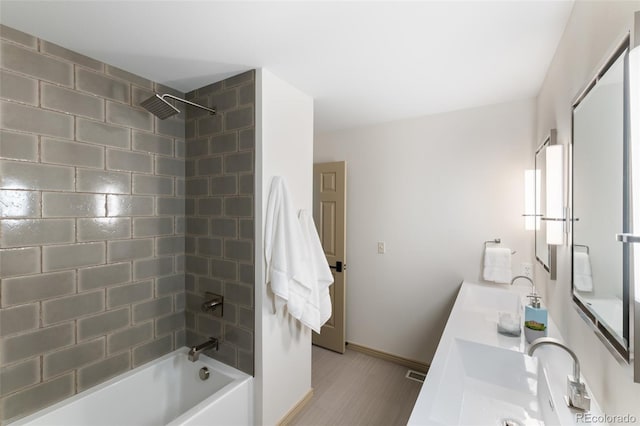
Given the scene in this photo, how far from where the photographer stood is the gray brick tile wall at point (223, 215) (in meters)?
1.80

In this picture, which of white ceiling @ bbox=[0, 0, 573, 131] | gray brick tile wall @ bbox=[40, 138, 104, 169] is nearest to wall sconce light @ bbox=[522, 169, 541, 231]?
white ceiling @ bbox=[0, 0, 573, 131]

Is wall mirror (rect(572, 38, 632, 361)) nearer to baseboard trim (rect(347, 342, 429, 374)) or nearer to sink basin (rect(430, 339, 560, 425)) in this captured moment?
sink basin (rect(430, 339, 560, 425))

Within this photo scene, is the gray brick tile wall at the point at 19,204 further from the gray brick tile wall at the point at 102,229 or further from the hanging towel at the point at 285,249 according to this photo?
the hanging towel at the point at 285,249

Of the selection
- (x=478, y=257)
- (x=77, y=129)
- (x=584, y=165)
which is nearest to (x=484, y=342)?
(x=584, y=165)

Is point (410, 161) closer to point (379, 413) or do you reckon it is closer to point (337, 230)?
point (337, 230)

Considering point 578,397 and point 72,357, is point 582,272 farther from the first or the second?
point 72,357

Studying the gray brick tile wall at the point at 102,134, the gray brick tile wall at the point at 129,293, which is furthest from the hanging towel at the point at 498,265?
the gray brick tile wall at the point at 102,134

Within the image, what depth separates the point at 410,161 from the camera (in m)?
2.64

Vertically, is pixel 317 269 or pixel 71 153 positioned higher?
pixel 71 153

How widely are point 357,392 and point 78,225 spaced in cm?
233

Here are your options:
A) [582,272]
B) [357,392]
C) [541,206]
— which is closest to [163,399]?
[357,392]

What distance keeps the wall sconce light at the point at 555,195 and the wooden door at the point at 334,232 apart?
1.72 metres

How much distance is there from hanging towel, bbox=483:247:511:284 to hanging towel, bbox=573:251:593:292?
1177 mm

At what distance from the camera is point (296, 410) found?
6.70 feet
